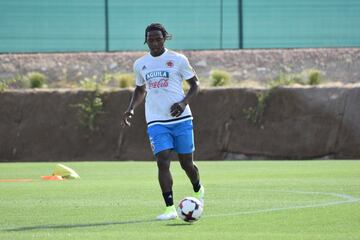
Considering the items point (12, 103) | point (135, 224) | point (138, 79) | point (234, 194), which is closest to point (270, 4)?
point (12, 103)

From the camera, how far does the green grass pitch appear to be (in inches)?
440

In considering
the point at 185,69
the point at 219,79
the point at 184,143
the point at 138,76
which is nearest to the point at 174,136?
the point at 184,143

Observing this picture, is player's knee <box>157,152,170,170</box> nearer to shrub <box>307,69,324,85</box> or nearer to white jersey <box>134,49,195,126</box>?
white jersey <box>134,49,195,126</box>

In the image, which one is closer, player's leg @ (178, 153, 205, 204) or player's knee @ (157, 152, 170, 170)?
player's knee @ (157, 152, 170, 170)

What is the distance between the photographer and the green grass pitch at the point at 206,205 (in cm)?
1116

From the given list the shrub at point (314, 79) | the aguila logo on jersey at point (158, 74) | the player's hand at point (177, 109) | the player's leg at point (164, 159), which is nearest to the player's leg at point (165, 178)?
the player's leg at point (164, 159)

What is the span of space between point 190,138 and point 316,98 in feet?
55.5

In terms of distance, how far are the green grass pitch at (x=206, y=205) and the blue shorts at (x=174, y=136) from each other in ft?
2.81

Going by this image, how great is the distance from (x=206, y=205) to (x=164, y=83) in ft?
6.53

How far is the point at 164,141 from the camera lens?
521 inches

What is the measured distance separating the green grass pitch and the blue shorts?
86 centimetres

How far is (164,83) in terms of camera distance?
13438 mm

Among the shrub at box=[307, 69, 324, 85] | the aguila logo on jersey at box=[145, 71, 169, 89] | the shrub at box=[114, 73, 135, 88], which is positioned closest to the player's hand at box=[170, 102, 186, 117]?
the aguila logo on jersey at box=[145, 71, 169, 89]

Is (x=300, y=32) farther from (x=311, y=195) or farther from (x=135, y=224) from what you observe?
(x=135, y=224)
